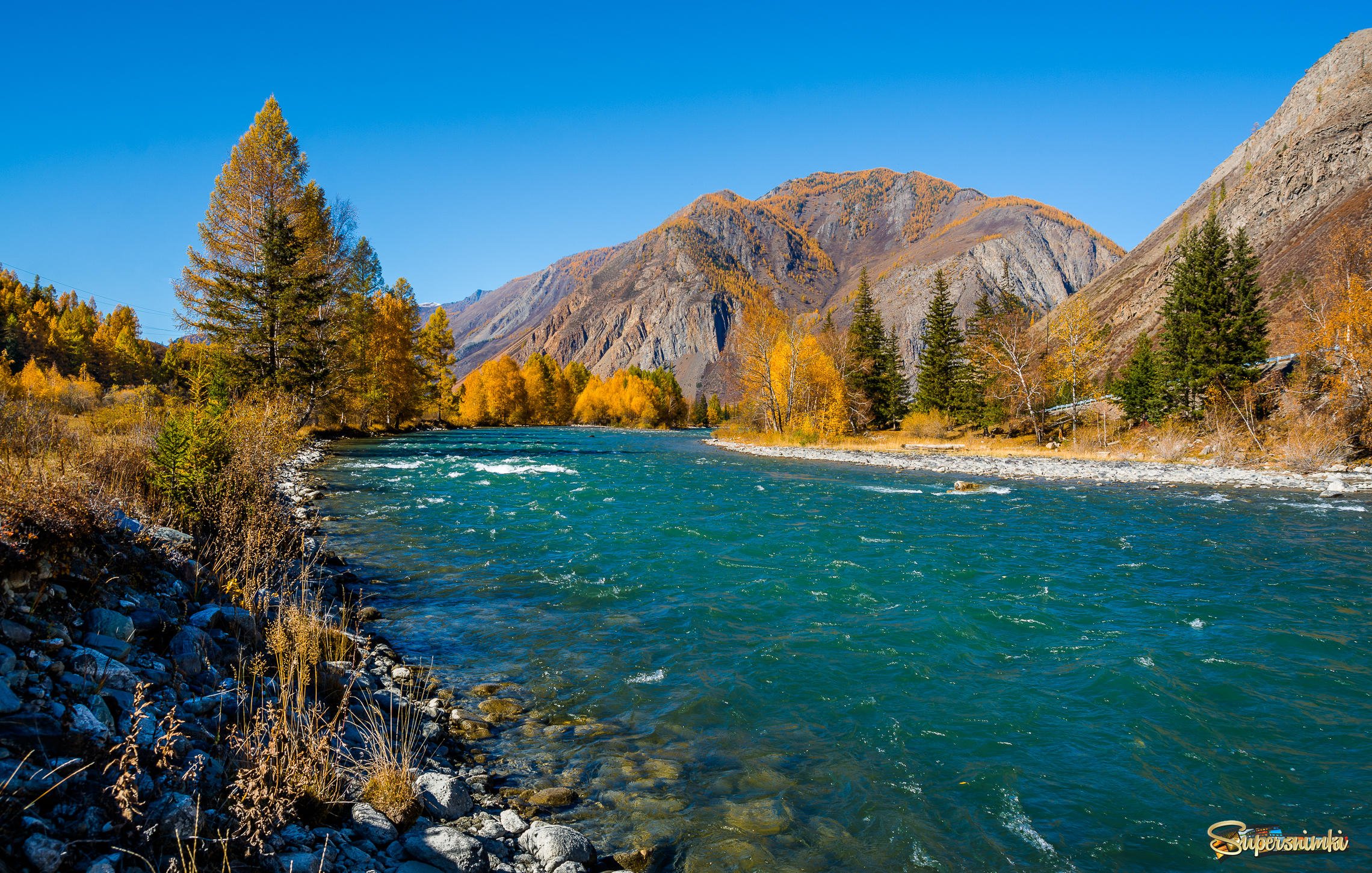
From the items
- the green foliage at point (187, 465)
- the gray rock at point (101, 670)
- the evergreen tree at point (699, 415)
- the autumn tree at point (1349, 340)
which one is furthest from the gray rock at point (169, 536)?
the evergreen tree at point (699, 415)

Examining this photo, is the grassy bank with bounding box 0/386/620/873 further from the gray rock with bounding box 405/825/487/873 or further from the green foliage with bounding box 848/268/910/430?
the green foliage with bounding box 848/268/910/430

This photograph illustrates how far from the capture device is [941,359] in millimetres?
52406

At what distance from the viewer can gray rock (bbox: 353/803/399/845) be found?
4198 mm

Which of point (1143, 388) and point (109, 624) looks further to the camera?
point (1143, 388)

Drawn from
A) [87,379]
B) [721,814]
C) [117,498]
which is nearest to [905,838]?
[721,814]

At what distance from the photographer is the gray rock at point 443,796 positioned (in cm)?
479

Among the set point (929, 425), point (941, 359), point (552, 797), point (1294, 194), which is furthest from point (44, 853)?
point (1294, 194)

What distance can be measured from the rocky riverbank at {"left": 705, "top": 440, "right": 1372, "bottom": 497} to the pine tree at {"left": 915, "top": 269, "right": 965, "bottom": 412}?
12.7 m

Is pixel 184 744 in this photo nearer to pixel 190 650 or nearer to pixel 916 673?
pixel 190 650

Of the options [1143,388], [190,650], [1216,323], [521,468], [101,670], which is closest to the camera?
[101,670]

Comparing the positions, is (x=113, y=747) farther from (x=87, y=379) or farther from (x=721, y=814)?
(x=87, y=379)

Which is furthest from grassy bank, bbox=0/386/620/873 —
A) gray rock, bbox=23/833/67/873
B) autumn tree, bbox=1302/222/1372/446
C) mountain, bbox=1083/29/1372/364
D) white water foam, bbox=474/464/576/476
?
mountain, bbox=1083/29/1372/364

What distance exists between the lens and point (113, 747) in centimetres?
377

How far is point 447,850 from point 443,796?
0.74 metres
